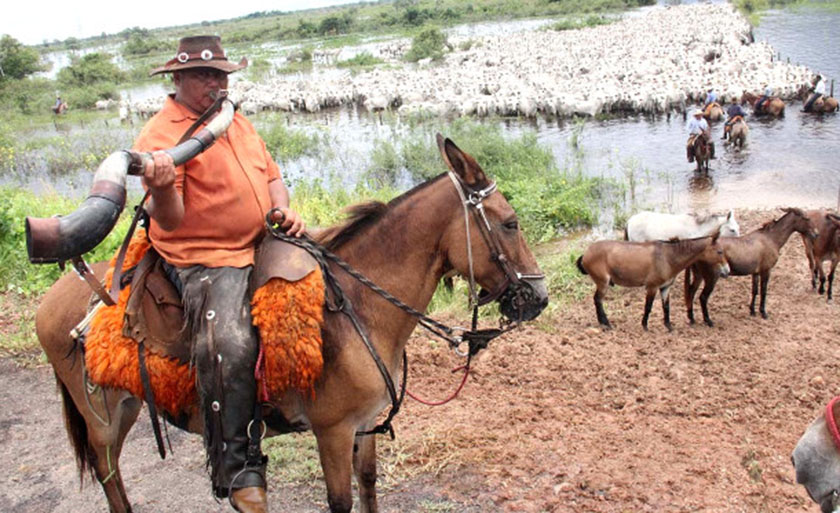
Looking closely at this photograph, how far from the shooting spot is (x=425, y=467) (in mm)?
5070

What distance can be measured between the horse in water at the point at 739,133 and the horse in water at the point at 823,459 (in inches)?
734

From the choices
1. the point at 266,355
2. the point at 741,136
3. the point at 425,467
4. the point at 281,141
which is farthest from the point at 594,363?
the point at 281,141

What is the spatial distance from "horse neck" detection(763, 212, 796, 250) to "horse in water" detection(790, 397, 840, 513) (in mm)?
7190

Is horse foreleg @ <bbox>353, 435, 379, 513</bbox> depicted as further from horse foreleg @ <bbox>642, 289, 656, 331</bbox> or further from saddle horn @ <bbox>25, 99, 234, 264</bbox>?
horse foreleg @ <bbox>642, 289, 656, 331</bbox>

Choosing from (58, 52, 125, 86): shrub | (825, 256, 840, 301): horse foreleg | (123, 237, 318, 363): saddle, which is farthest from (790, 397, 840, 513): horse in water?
(58, 52, 125, 86): shrub

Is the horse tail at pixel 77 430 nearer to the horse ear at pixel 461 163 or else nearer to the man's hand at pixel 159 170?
the man's hand at pixel 159 170

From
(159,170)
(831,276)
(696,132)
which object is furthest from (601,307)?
(696,132)

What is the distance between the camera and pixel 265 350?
3.40 meters

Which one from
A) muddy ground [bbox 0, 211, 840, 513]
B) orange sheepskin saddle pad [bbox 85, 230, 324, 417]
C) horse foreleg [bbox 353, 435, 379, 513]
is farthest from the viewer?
muddy ground [bbox 0, 211, 840, 513]

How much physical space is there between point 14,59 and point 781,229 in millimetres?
45589

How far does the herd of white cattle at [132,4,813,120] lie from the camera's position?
2602cm

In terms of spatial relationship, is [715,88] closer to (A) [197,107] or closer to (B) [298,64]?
(A) [197,107]

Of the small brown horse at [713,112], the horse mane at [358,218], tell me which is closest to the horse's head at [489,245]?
the horse mane at [358,218]

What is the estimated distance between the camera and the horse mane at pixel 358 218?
3.78m
